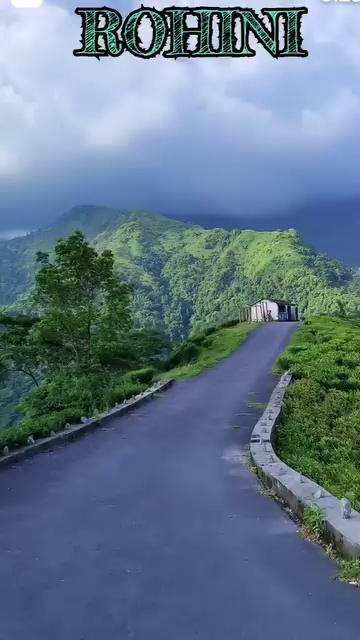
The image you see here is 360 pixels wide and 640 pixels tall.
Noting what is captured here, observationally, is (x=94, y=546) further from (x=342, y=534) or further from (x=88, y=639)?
(x=342, y=534)

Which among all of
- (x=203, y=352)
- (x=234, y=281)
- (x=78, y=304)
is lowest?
(x=203, y=352)

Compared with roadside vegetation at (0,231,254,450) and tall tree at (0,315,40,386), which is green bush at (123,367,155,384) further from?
tall tree at (0,315,40,386)

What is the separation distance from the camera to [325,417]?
61.4 ft

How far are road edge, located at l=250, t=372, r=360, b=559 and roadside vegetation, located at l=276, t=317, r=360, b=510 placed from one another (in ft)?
2.22

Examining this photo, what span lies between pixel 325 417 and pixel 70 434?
860 cm

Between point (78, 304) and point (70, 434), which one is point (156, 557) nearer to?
point (70, 434)

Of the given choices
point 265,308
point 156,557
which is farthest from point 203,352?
point 265,308

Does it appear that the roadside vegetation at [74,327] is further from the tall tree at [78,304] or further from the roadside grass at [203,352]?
the roadside grass at [203,352]

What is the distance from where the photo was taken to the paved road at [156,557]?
5070mm

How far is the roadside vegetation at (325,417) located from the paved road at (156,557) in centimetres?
180

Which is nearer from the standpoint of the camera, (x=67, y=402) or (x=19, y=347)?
(x=67, y=402)

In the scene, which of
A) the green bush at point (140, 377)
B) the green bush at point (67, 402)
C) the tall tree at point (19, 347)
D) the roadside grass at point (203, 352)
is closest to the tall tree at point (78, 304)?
the tall tree at point (19, 347)

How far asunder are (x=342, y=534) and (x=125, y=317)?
924 inches

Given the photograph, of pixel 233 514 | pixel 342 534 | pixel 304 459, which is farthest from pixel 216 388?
pixel 342 534
